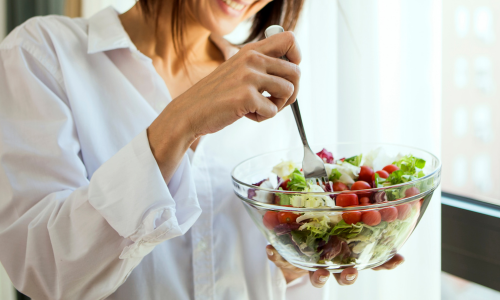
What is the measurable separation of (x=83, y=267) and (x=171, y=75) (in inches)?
19.0

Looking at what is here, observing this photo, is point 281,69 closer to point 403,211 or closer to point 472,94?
point 403,211

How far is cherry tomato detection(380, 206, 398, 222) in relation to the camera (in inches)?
20.7

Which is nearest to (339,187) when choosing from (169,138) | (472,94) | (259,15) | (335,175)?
(335,175)

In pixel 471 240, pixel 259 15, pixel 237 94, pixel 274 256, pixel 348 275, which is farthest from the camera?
pixel 259 15

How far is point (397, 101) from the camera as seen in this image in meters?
0.82

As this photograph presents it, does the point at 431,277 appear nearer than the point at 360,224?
No

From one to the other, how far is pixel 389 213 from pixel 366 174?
94 millimetres

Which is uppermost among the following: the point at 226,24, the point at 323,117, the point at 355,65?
the point at 226,24

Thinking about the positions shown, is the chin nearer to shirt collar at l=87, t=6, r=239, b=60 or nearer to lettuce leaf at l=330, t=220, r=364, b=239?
shirt collar at l=87, t=6, r=239, b=60

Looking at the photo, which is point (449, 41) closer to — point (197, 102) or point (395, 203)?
point (395, 203)

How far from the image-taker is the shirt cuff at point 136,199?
21.5 inches

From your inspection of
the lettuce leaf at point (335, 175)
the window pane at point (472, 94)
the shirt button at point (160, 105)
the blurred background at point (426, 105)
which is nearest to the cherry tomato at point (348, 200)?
the lettuce leaf at point (335, 175)

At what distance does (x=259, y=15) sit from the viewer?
1.07 m

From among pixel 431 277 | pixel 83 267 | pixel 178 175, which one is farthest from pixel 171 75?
pixel 431 277
